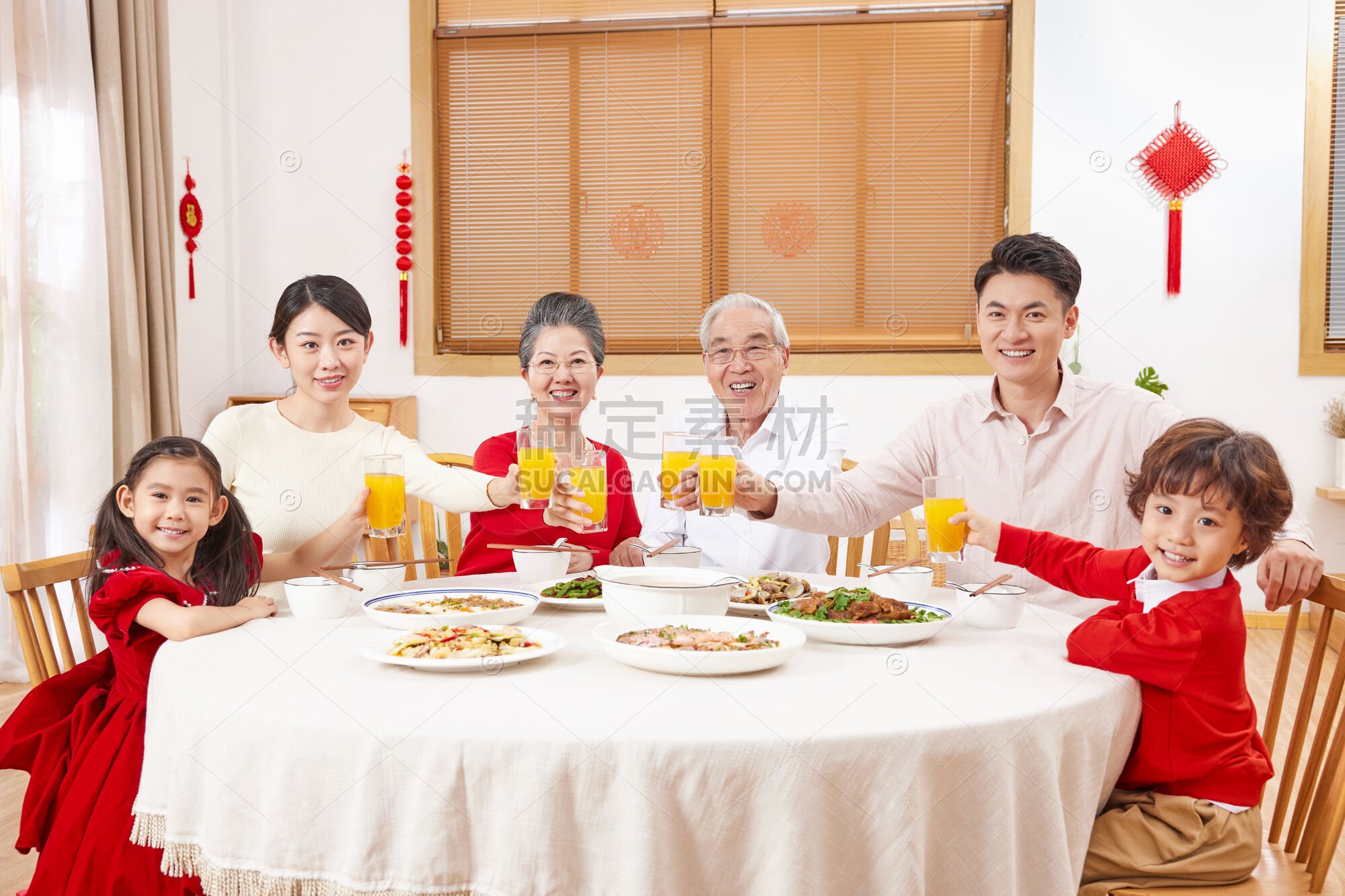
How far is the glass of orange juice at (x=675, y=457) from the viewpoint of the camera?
5.68ft

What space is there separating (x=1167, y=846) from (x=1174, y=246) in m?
3.76

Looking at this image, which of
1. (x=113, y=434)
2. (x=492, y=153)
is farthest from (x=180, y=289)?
(x=492, y=153)

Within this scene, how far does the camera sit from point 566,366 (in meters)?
2.37

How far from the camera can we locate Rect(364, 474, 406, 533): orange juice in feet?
5.66

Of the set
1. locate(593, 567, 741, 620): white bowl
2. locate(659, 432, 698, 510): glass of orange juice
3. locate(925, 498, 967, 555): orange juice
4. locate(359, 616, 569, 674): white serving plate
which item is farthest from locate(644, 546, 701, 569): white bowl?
locate(359, 616, 569, 674): white serving plate

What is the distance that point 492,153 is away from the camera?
4.71m

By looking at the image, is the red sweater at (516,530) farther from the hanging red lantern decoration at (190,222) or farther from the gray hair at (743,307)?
the hanging red lantern decoration at (190,222)

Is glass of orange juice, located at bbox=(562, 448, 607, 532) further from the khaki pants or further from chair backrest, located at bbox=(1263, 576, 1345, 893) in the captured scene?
chair backrest, located at bbox=(1263, 576, 1345, 893)

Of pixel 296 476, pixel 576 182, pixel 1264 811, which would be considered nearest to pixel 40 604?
pixel 296 476

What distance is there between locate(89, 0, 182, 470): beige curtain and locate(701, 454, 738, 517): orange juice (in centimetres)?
301

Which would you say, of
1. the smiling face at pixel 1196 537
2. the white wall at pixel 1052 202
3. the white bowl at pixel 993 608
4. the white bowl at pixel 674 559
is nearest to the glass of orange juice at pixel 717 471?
the white bowl at pixel 674 559

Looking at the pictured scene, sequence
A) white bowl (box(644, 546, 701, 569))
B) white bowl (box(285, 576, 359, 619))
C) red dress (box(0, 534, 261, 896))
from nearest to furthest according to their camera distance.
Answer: red dress (box(0, 534, 261, 896)) → white bowl (box(285, 576, 359, 619)) → white bowl (box(644, 546, 701, 569))

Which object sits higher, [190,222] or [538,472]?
[190,222]

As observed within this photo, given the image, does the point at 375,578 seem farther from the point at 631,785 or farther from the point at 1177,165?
the point at 1177,165
